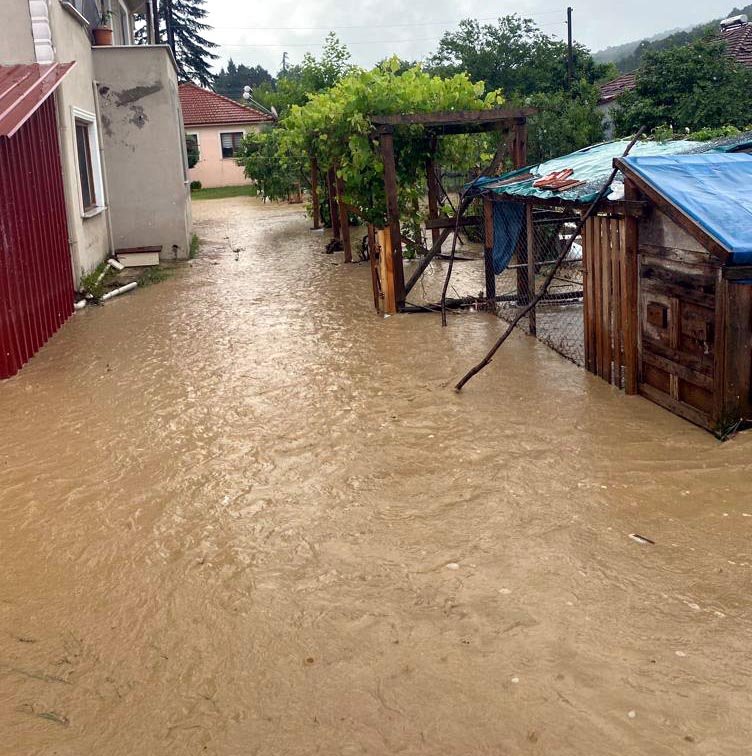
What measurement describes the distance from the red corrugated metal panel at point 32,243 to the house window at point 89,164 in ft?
7.46

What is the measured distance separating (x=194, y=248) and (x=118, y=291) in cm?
544

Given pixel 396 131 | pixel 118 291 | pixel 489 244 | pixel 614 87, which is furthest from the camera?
pixel 614 87

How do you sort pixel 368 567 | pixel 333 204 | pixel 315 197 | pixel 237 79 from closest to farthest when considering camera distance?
pixel 368 567 < pixel 333 204 < pixel 315 197 < pixel 237 79

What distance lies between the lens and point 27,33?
12.2m

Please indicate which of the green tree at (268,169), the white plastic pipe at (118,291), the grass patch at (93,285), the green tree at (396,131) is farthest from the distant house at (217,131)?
the green tree at (396,131)

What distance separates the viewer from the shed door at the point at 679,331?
692cm

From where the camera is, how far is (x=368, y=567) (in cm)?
511

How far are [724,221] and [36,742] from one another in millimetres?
5744

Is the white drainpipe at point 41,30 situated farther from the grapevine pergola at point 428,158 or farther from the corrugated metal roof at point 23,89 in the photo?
the grapevine pergola at point 428,158

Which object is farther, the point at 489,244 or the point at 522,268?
Answer: the point at 489,244

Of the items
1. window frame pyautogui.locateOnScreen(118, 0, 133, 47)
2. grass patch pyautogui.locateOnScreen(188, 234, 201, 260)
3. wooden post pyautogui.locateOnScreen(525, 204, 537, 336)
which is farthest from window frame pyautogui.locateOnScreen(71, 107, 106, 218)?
wooden post pyautogui.locateOnScreen(525, 204, 537, 336)

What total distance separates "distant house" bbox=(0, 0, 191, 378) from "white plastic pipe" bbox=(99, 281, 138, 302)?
48 cm

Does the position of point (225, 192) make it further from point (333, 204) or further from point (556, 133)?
point (556, 133)

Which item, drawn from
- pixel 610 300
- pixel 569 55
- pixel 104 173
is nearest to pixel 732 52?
pixel 569 55
